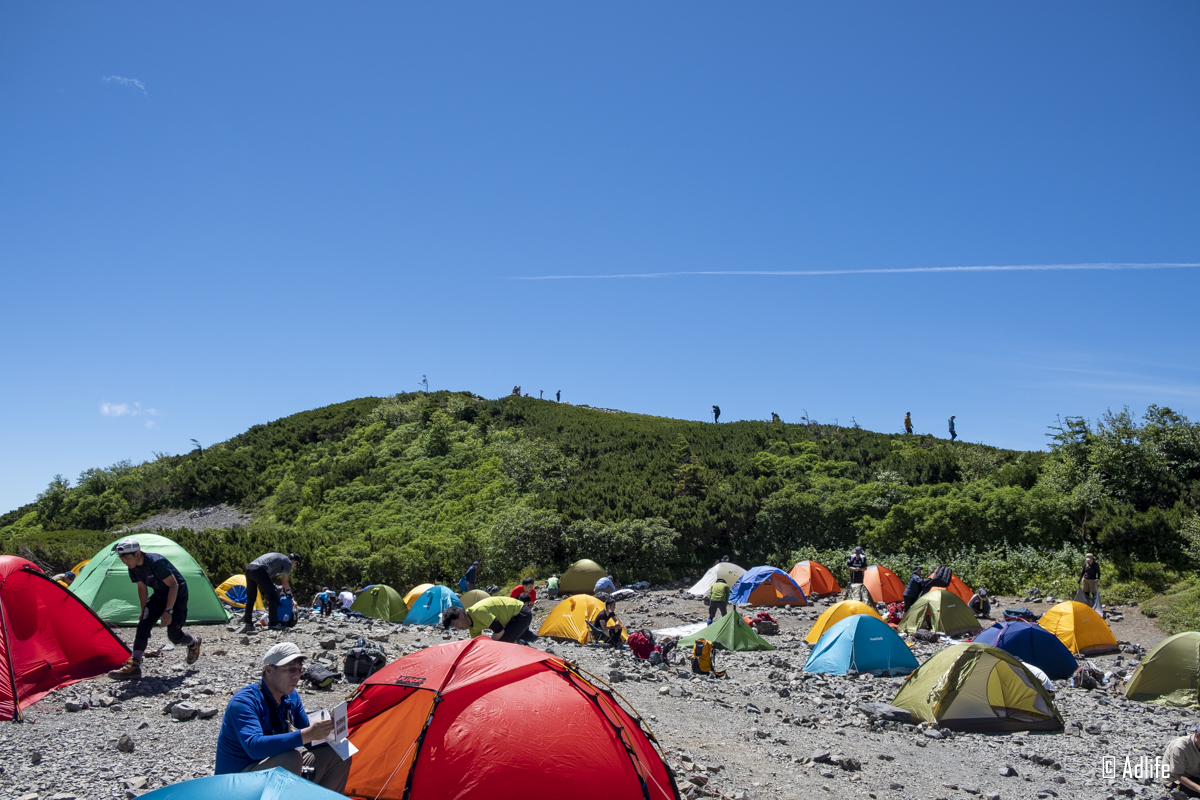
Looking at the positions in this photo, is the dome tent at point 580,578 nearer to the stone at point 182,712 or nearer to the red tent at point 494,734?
the stone at point 182,712

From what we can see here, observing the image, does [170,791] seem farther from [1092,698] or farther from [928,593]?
[928,593]

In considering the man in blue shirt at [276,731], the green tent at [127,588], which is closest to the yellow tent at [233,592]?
the green tent at [127,588]

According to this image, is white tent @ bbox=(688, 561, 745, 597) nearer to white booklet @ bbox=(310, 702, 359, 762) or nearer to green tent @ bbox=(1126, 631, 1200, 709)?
green tent @ bbox=(1126, 631, 1200, 709)

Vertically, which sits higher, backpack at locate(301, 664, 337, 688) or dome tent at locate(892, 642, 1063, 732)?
backpack at locate(301, 664, 337, 688)

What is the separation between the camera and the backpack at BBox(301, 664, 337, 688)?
8969mm

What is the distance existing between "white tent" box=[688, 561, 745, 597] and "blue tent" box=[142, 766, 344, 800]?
19.2 metres

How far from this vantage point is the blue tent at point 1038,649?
1209cm

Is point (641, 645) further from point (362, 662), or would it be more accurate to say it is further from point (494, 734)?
point (494, 734)

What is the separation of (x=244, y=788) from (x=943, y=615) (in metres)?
15.0

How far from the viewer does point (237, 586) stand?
17.7 meters

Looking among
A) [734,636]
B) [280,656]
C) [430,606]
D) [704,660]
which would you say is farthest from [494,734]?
[430,606]

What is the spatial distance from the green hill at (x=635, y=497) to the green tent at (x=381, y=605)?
4760 mm

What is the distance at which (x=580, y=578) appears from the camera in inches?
893

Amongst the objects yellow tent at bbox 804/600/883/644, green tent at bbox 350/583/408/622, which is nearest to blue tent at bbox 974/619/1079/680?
yellow tent at bbox 804/600/883/644
